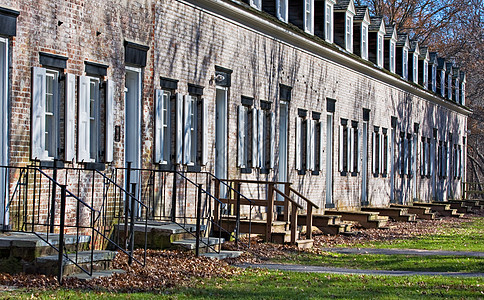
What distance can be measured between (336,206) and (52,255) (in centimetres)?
1799

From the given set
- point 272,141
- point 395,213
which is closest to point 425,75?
point 395,213

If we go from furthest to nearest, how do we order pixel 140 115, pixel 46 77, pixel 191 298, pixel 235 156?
pixel 235 156 → pixel 140 115 → pixel 46 77 → pixel 191 298

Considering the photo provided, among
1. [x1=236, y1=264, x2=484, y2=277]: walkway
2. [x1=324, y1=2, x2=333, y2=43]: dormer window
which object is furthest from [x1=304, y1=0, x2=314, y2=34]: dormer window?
[x1=236, y1=264, x2=484, y2=277]: walkway

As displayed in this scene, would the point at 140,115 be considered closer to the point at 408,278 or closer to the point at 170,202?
the point at 170,202

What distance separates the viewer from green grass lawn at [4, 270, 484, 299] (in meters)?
11.3

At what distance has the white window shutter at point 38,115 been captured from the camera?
1360 centimetres

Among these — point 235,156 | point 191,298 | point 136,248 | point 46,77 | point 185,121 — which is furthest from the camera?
point 235,156

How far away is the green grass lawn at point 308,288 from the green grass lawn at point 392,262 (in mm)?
2015

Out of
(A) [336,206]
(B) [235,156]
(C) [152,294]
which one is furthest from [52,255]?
(A) [336,206]

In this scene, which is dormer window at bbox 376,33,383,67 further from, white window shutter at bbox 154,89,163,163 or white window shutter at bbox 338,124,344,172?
white window shutter at bbox 154,89,163,163

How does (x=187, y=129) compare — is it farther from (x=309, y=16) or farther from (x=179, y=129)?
(x=309, y=16)

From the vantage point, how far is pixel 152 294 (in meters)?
11.4

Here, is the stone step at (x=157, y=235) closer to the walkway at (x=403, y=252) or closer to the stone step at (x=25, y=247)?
the stone step at (x=25, y=247)

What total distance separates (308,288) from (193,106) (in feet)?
24.6
